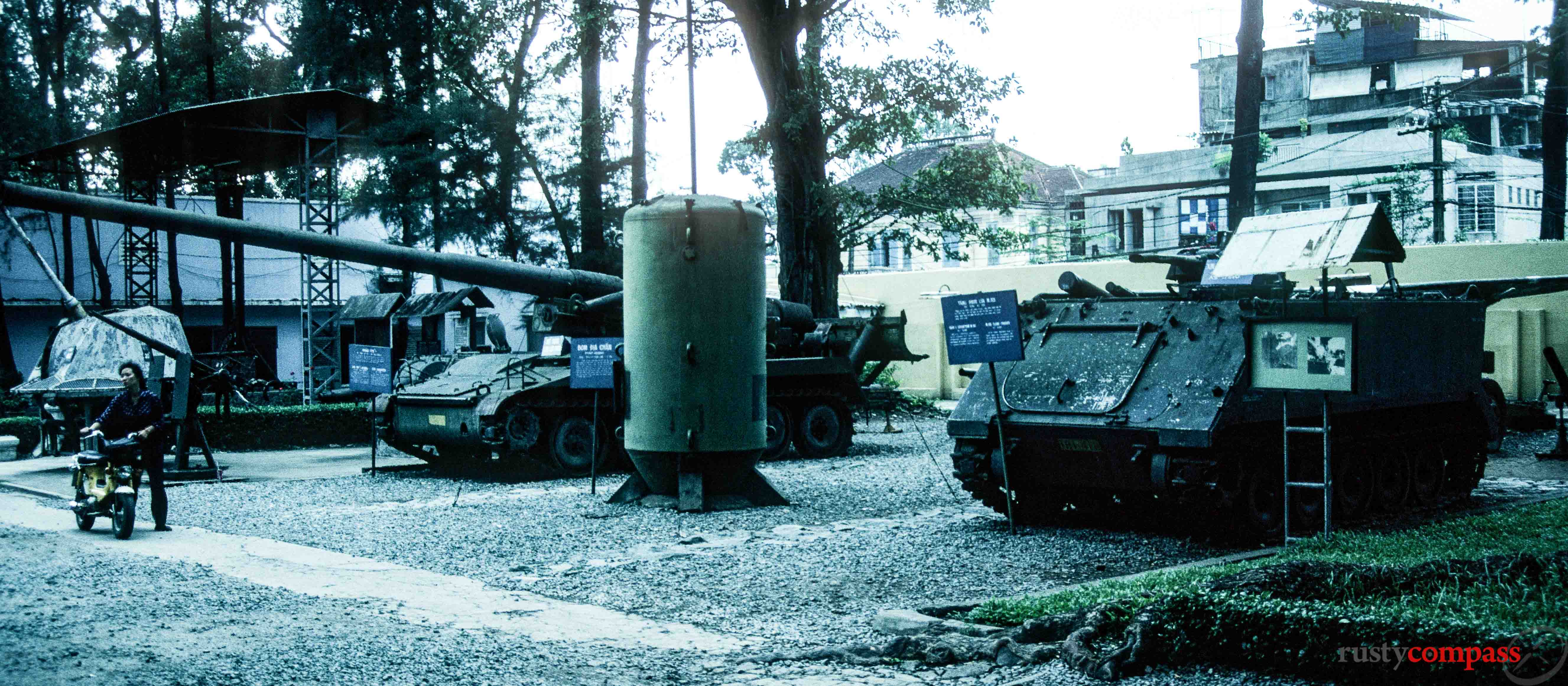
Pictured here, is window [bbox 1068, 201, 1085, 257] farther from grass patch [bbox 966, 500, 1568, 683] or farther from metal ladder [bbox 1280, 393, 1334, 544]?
Result: grass patch [bbox 966, 500, 1568, 683]

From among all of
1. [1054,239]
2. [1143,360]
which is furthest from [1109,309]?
[1054,239]

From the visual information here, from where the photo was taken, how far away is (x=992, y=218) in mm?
44344

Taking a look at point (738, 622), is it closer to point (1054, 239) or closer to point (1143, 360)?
point (1143, 360)

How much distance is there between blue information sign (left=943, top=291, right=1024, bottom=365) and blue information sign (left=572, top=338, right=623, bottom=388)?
4.10m

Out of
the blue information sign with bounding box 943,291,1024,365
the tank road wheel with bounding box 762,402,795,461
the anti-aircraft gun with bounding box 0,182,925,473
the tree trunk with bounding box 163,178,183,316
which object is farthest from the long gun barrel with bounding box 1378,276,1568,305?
the tree trunk with bounding box 163,178,183,316

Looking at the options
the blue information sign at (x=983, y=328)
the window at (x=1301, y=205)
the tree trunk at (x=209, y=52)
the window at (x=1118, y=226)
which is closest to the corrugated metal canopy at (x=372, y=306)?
the tree trunk at (x=209, y=52)

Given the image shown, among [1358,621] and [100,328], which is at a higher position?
[100,328]

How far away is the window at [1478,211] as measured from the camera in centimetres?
3553

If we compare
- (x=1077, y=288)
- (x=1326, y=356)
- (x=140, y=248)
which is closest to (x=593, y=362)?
(x=1077, y=288)

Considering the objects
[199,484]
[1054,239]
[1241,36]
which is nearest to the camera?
[199,484]

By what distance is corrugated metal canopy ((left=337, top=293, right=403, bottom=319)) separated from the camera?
2755cm

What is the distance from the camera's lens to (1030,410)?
1094 cm

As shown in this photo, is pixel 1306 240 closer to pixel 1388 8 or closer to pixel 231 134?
pixel 1388 8

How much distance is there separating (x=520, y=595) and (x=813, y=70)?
14967 mm
